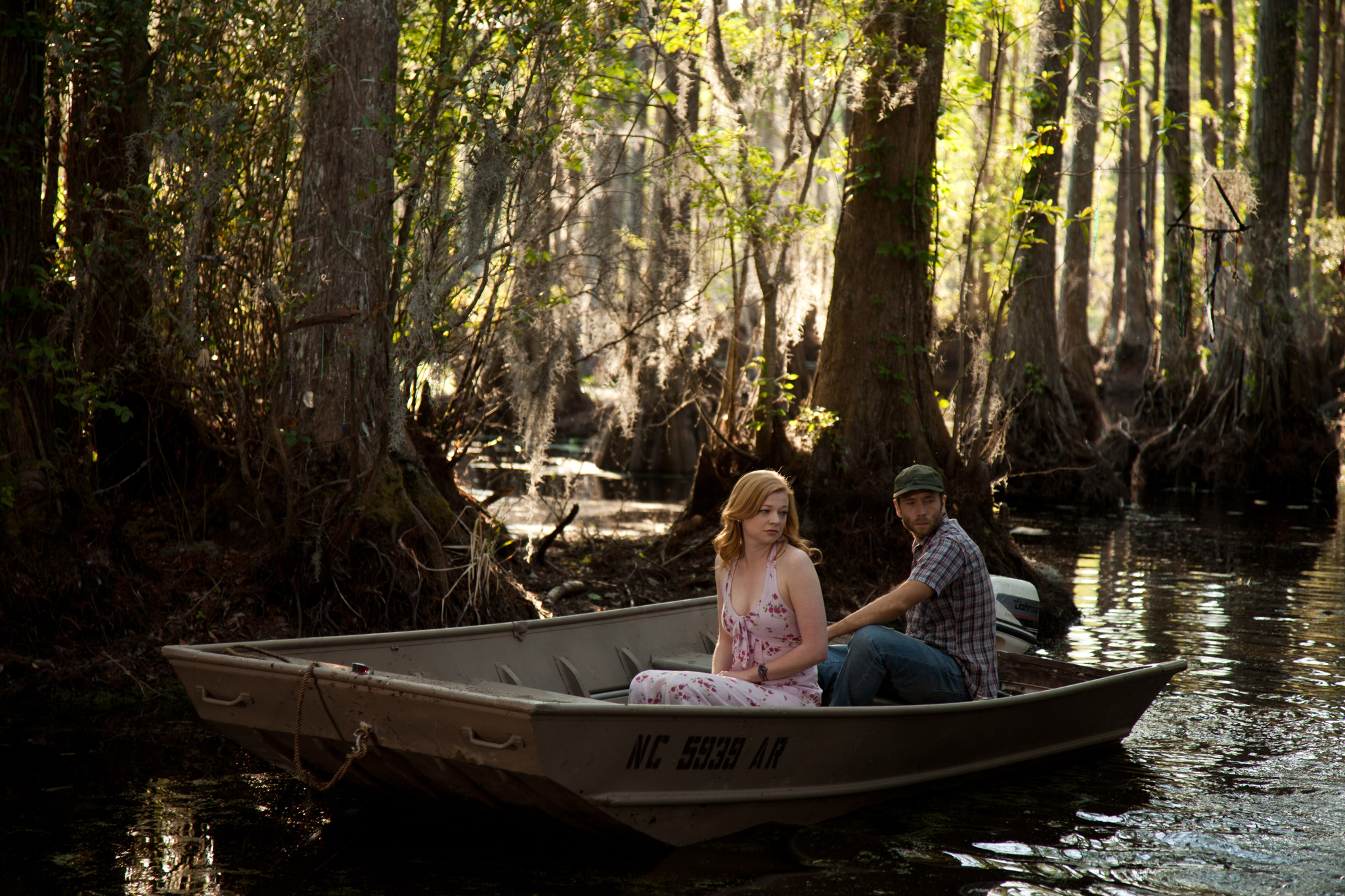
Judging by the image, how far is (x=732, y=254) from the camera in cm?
1049

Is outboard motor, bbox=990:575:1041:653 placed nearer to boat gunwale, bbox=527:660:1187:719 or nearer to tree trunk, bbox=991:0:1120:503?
boat gunwale, bbox=527:660:1187:719

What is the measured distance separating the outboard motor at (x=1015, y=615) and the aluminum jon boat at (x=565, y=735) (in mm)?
1481

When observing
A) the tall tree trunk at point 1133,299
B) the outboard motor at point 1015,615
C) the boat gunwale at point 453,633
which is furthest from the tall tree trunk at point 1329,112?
A: the boat gunwale at point 453,633

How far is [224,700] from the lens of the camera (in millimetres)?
4840

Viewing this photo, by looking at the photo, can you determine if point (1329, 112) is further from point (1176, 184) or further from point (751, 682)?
point (751, 682)

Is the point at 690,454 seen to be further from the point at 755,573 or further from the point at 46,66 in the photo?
the point at 755,573

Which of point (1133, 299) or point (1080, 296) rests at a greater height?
point (1133, 299)

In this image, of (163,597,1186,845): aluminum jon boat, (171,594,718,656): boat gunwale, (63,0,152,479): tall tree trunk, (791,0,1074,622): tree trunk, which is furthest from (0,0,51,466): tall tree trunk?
(791,0,1074,622): tree trunk

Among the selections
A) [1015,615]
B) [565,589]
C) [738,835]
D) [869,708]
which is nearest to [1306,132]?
[1015,615]

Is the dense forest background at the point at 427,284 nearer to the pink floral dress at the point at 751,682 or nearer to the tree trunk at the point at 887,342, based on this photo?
the tree trunk at the point at 887,342

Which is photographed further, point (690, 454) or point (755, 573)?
point (690, 454)

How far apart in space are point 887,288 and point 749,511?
19.9 feet

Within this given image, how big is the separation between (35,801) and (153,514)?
327 cm

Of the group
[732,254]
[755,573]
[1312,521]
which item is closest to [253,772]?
[755,573]
